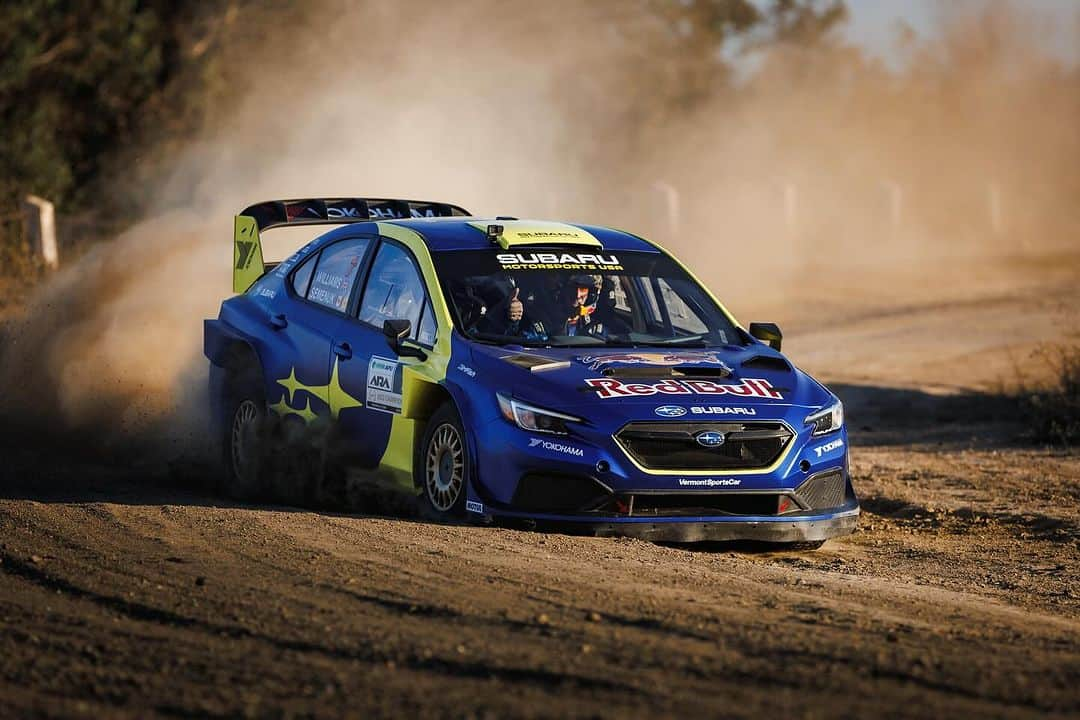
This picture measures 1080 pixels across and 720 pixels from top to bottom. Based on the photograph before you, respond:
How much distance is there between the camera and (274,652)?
559 centimetres

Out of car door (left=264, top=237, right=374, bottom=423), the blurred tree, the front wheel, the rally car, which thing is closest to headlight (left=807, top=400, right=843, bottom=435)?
the rally car

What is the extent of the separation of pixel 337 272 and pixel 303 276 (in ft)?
1.38

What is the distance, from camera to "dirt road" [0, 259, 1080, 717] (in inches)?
203

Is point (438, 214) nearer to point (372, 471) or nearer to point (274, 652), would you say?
point (372, 471)

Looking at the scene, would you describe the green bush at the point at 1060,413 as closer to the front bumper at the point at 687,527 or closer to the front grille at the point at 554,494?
the front bumper at the point at 687,527

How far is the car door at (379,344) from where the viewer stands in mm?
8953

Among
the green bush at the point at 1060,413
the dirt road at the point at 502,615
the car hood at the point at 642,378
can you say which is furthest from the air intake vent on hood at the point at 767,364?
the green bush at the point at 1060,413

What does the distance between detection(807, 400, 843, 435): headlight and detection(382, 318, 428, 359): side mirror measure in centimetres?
188

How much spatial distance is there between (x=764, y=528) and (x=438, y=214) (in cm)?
405

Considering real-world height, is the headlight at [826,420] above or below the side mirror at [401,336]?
below

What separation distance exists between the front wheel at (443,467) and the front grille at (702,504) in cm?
82

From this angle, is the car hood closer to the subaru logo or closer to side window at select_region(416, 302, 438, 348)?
the subaru logo

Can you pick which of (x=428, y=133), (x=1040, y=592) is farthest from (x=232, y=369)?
(x=428, y=133)

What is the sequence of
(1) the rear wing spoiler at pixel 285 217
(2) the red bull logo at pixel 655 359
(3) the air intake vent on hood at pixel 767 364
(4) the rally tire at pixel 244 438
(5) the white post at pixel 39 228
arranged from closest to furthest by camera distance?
(2) the red bull logo at pixel 655 359 → (3) the air intake vent on hood at pixel 767 364 → (4) the rally tire at pixel 244 438 → (1) the rear wing spoiler at pixel 285 217 → (5) the white post at pixel 39 228
